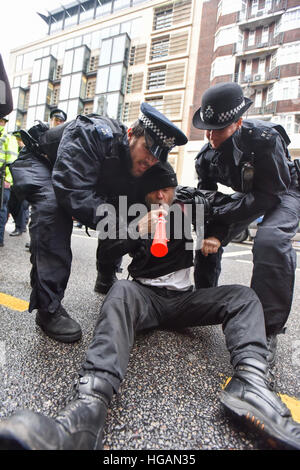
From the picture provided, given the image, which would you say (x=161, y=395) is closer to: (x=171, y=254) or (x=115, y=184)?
(x=171, y=254)

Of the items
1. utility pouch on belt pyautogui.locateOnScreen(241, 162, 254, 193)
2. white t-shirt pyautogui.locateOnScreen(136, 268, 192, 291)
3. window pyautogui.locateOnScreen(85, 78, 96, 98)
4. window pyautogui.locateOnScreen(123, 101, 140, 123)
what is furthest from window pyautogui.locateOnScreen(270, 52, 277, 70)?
white t-shirt pyautogui.locateOnScreen(136, 268, 192, 291)

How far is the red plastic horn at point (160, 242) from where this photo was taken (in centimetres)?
114

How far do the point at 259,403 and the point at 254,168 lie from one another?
1.21 m

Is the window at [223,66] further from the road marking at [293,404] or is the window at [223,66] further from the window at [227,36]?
the road marking at [293,404]

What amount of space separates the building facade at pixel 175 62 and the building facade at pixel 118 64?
8 centimetres

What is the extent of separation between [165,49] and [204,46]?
344 cm

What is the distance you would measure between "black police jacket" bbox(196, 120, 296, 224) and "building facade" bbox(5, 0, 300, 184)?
1464 centimetres

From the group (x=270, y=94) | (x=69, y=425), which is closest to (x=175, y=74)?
(x=270, y=94)

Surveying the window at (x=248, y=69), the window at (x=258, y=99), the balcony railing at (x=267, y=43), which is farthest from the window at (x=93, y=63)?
the window at (x=258, y=99)

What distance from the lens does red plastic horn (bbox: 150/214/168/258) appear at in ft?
3.74

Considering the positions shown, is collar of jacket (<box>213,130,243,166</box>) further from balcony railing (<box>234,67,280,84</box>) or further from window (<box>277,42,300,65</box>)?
window (<box>277,42,300,65</box>)

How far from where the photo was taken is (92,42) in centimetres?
2573

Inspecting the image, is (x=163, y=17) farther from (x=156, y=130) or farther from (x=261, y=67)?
(x=156, y=130)
